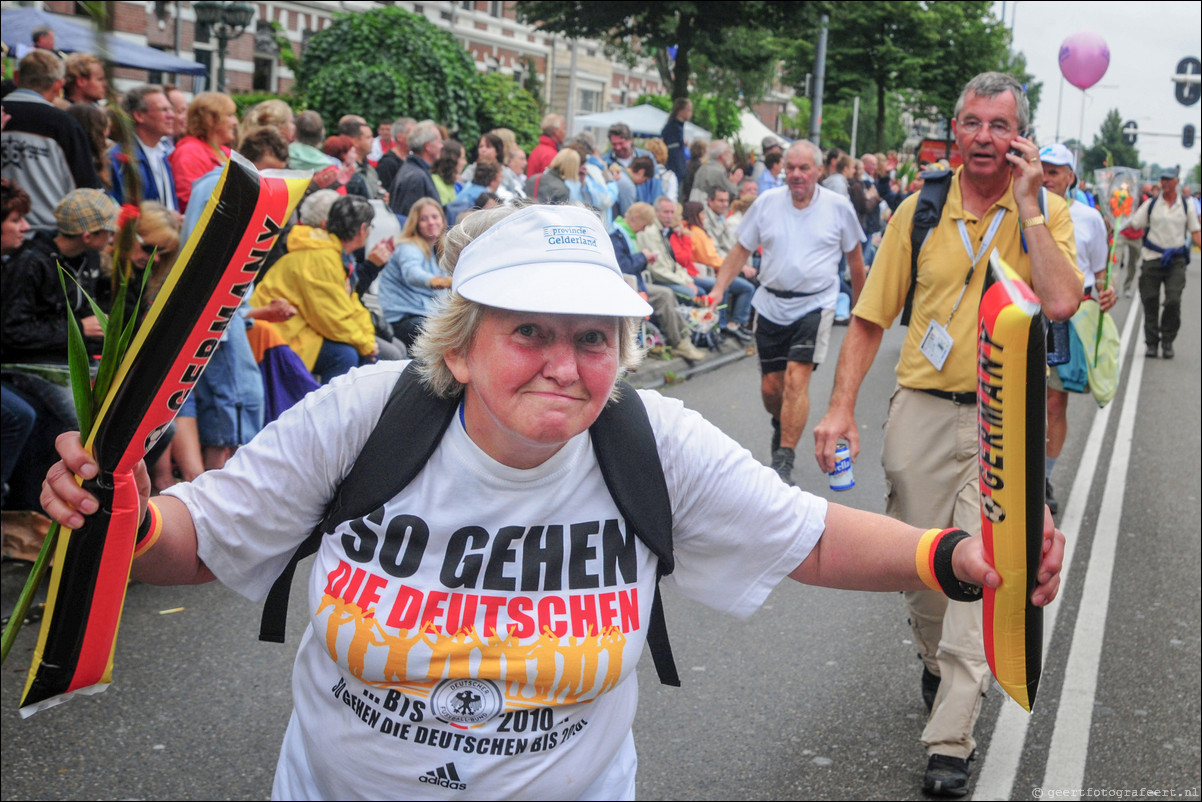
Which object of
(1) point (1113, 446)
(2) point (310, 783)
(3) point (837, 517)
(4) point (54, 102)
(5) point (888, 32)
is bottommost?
(1) point (1113, 446)

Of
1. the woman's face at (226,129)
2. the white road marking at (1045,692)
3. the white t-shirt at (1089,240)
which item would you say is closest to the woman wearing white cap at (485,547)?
the white road marking at (1045,692)

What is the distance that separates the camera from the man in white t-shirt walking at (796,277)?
7934 millimetres

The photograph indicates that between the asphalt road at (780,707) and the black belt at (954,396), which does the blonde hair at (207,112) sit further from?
the black belt at (954,396)

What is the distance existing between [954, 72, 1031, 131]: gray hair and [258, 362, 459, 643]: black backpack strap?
8.61ft

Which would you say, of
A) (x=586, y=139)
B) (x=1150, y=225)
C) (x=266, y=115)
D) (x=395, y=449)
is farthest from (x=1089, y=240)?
(x=1150, y=225)

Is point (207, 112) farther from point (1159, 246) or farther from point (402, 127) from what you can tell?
point (1159, 246)

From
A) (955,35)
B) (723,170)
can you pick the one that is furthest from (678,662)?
(955,35)

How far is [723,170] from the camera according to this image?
15.9 m

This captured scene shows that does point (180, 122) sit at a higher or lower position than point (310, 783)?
higher

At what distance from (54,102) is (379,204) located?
8.04 ft

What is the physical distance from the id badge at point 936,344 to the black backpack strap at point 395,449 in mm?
2398

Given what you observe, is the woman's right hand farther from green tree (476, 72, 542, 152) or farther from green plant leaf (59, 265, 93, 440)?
green tree (476, 72, 542, 152)

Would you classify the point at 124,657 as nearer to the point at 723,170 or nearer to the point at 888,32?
the point at 723,170

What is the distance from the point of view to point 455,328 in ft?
7.18
